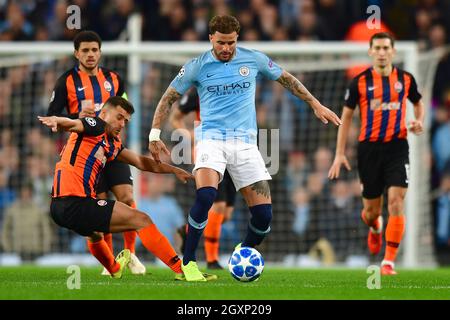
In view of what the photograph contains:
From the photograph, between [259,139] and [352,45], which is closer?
[259,139]

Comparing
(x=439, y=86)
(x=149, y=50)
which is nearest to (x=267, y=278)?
(x=149, y=50)

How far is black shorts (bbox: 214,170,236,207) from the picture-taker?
37.3 ft

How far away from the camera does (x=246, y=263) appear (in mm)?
8719

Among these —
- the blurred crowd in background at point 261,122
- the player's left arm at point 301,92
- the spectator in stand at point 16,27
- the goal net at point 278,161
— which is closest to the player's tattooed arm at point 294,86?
the player's left arm at point 301,92

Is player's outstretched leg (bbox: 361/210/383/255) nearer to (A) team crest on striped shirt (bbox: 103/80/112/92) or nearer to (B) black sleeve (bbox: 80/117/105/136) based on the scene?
(A) team crest on striped shirt (bbox: 103/80/112/92)

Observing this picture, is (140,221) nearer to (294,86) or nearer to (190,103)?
(294,86)

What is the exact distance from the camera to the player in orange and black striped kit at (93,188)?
8672mm

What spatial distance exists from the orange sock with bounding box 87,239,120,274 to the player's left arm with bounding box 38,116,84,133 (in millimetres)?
1098

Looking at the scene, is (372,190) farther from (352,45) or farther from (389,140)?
(352,45)

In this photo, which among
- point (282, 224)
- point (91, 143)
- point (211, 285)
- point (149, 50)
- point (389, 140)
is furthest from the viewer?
point (282, 224)

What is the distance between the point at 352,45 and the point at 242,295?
748cm

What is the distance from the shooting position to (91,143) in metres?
8.94

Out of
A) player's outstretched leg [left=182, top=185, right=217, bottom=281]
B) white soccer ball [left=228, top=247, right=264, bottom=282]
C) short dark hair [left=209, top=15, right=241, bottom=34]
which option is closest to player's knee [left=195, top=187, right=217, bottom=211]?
player's outstretched leg [left=182, top=185, right=217, bottom=281]

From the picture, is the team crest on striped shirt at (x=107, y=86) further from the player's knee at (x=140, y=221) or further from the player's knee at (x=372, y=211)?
the player's knee at (x=372, y=211)
